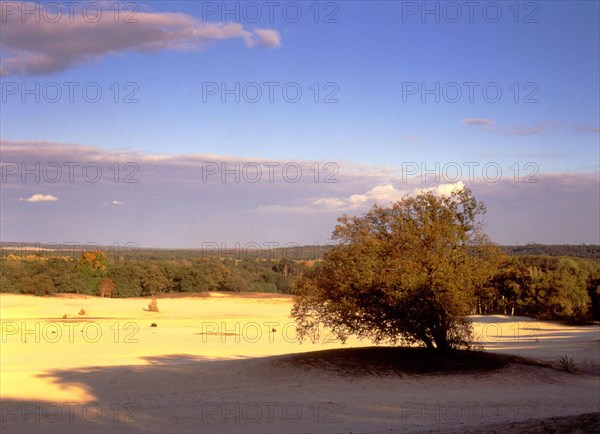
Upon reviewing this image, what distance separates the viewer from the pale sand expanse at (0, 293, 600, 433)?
48.1 ft

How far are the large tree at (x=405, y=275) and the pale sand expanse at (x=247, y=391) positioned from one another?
6.35 feet

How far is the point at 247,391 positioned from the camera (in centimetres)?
1866

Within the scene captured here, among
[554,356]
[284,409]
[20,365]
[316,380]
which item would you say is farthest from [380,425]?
[20,365]

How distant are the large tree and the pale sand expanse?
194 centimetres

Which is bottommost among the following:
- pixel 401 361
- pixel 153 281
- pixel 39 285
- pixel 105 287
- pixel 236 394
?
pixel 236 394

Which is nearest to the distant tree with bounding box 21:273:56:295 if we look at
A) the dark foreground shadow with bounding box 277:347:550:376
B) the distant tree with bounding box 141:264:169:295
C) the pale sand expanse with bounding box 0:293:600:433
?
the distant tree with bounding box 141:264:169:295

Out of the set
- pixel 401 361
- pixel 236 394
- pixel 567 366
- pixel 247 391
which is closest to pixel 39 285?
pixel 247 391

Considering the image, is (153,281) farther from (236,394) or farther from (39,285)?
(236,394)

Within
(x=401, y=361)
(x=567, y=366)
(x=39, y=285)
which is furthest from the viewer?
(x=39, y=285)

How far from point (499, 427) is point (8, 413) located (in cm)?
1195

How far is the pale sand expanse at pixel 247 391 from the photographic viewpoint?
1467 cm

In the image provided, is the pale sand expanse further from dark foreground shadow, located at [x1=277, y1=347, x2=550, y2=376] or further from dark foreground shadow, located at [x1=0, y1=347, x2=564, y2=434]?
dark foreground shadow, located at [x1=277, y1=347, x2=550, y2=376]

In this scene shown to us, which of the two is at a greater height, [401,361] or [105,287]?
[105,287]

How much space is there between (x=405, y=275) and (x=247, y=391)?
5.64 m
